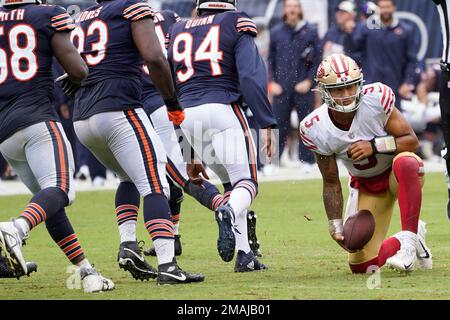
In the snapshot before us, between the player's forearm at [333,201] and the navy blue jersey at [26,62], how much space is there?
6.09 feet

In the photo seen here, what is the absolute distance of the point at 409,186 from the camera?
22.9 ft

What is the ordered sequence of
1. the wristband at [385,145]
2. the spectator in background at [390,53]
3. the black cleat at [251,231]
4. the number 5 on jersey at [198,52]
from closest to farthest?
1. the wristband at [385,145]
2. the number 5 on jersey at [198,52]
3. the black cleat at [251,231]
4. the spectator in background at [390,53]

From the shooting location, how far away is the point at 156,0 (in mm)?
18484

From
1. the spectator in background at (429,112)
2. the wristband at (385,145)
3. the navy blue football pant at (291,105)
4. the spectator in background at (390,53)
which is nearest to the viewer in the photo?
the wristband at (385,145)

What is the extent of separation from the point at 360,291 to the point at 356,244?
34.0 inches

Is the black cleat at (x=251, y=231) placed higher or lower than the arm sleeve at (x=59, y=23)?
lower

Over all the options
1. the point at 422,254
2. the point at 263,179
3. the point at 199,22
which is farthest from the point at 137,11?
the point at 263,179

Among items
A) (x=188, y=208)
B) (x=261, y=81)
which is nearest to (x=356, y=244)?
(x=261, y=81)

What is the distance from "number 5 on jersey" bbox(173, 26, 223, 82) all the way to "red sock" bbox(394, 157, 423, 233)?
1625 mm

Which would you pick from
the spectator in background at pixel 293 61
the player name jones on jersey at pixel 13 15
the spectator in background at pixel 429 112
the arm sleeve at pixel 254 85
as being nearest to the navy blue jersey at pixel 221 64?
the arm sleeve at pixel 254 85

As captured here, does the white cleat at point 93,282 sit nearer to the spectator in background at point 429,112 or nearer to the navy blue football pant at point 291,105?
the navy blue football pant at point 291,105

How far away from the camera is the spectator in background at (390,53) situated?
50.4 ft

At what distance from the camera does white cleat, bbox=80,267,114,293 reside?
21.8 feet
